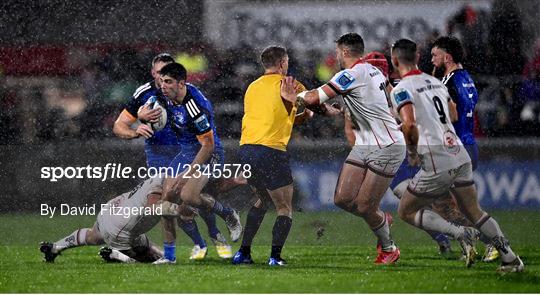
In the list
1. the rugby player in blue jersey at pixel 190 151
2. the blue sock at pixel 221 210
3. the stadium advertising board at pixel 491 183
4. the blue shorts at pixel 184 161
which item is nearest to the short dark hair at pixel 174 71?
the rugby player in blue jersey at pixel 190 151

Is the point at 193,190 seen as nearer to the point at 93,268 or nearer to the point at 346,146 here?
the point at 93,268

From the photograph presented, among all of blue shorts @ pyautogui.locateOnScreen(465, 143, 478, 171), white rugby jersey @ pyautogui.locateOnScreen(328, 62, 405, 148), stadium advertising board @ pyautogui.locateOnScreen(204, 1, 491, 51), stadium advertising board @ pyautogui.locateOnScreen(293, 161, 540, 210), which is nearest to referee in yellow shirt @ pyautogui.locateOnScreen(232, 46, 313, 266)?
white rugby jersey @ pyautogui.locateOnScreen(328, 62, 405, 148)

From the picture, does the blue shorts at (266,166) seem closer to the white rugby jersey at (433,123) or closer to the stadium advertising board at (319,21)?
the white rugby jersey at (433,123)

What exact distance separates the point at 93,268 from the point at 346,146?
2.56 m

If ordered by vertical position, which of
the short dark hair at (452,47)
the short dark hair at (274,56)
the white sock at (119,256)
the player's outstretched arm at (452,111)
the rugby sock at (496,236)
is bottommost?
the white sock at (119,256)

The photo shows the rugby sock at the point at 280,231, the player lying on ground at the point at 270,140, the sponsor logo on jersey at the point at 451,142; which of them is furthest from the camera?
the player lying on ground at the point at 270,140

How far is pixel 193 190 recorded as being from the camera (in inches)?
320

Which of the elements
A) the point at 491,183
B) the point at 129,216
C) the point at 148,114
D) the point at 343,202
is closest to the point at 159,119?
the point at 148,114

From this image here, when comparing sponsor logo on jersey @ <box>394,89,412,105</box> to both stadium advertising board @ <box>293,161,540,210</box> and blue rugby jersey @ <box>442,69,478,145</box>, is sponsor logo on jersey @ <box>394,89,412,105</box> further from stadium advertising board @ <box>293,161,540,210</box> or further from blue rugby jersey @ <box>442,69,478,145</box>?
stadium advertising board @ <box>293,161,540,210</box>

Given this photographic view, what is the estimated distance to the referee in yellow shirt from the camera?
301 inches

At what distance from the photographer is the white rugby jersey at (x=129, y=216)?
25.6 feet

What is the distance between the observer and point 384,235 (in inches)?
299

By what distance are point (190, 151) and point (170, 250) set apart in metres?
0.66

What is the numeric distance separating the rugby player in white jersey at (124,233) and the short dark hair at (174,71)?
0.75 metres
